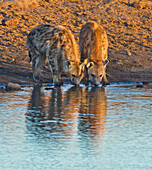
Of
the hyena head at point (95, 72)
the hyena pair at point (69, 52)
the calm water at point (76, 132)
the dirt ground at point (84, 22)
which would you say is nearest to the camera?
the calm water at point (76, 132)

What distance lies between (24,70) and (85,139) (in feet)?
49.3

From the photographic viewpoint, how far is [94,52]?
862 inches

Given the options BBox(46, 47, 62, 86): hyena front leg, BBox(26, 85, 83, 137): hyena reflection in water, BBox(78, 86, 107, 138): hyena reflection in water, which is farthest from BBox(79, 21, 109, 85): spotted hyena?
BBox(26, 85, 83, 137): hyena reflection in water

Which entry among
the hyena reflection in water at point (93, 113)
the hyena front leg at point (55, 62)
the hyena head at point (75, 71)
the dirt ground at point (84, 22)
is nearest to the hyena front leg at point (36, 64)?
the dirt ground at point (84, 22)

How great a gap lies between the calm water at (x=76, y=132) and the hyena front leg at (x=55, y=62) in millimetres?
4558

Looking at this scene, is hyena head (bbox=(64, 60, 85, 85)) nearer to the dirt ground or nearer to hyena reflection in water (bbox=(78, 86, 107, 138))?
hyena reflection in water (bbox=(78, 86, 107, 138))

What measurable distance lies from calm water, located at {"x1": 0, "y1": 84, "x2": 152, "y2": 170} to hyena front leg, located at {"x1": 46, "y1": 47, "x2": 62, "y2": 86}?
4558 millimetres

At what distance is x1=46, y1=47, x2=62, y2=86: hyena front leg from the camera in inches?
811

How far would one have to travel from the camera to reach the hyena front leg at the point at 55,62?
20594 mm

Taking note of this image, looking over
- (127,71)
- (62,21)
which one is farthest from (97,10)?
(127,71)

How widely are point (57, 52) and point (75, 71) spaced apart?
138 cm

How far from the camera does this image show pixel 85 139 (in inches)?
360

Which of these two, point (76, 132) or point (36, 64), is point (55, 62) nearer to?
point (36, 64)

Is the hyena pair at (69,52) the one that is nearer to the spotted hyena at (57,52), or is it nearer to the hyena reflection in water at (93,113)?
the spotted hyena at (57,52)
